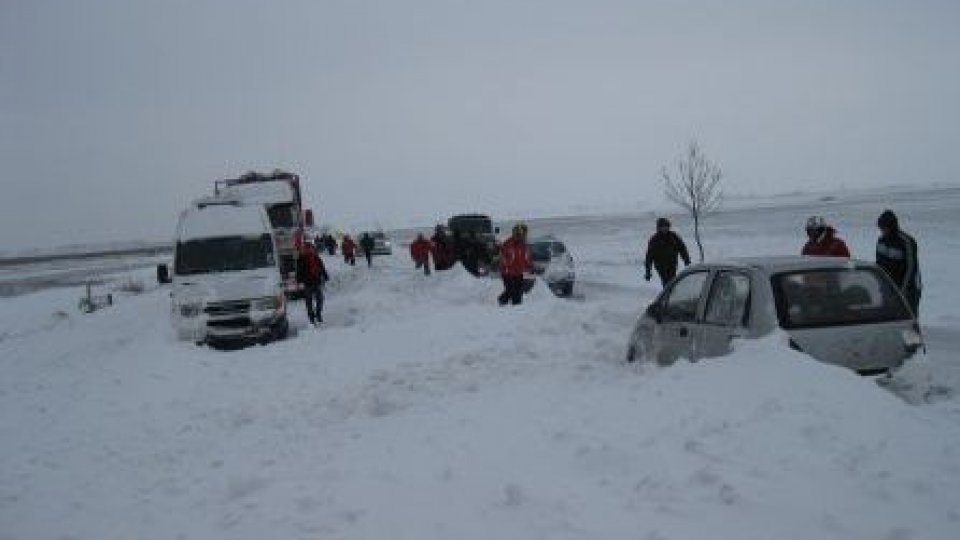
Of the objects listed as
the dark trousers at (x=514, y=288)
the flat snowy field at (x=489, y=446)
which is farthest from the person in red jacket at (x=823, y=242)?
the dark trousers at (x=514, y=288)

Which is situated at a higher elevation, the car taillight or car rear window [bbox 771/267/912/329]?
car rear window [bbox 771/267/912/329]

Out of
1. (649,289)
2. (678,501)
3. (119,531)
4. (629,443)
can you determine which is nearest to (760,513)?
(678,501)

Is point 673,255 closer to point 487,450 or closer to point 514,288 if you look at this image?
point 514,288

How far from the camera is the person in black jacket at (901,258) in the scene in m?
9.45

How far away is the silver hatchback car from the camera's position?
6.82 meters

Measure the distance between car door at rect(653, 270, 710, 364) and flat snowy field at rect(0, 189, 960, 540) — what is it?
293 millimetres

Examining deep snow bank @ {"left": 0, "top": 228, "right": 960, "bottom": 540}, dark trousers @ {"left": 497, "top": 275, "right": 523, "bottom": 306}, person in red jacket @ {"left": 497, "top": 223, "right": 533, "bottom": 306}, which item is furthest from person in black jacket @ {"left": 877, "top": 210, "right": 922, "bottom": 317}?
dark trousers @ {"left": 497, "top": 275, "right": 523, "bottom": 306}

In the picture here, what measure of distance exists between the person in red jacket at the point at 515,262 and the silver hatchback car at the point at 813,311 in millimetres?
8278

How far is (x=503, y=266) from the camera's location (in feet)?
54.0

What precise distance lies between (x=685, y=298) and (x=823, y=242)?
278 centimetres

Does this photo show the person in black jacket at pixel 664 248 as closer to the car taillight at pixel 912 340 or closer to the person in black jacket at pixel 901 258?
the person in black jacket at pixel 901 258

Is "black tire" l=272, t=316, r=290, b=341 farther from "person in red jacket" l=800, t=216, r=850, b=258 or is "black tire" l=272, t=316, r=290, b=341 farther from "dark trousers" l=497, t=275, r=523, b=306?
"person in red jacket" l=800, t=216, r=850, b=258

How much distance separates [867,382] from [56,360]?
1482cm

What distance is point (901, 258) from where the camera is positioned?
31.2 feet
